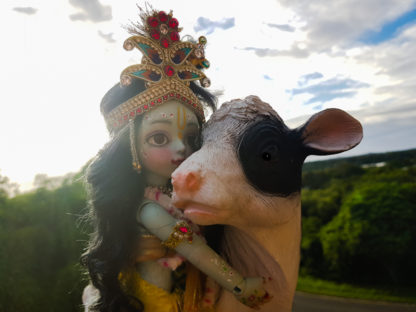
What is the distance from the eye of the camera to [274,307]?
1.32 m

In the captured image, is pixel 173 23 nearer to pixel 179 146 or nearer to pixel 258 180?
pixel 179 146

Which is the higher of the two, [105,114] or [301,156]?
[105,114]

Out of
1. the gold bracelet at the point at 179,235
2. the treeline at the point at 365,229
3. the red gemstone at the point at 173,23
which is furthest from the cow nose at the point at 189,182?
the treeline at the point at 365,229

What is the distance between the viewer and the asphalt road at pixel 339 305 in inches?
205

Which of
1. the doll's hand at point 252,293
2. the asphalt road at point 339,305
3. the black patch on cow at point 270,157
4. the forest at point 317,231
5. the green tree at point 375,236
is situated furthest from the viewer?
the green tree at point 375,236

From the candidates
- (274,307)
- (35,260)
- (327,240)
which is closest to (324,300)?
(327,240)

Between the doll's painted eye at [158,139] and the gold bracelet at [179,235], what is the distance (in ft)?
1.27

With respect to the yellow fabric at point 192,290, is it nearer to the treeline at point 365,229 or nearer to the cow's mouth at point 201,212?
the cow's mouth at point 201,212

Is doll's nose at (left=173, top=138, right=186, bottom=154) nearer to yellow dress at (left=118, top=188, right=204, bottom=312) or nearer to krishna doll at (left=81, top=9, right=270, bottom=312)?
krishna doll at (left=81, top=9, right=270, bottom=312)

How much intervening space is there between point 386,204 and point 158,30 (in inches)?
220

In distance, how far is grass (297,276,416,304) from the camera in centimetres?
552

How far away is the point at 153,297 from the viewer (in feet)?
4.61

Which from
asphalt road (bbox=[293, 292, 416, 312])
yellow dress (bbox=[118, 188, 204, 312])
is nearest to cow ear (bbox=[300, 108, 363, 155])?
yellow dress (bbox=[118, 188, 204, 312])

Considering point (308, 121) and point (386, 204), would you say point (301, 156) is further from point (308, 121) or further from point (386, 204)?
point (386, 204)
